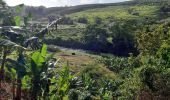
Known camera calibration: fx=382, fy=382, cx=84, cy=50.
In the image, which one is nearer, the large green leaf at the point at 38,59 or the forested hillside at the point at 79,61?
the large green leaf at the point at 38,59

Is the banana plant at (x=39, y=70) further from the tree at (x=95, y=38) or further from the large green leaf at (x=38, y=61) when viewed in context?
the tree at (x=95, y=38)

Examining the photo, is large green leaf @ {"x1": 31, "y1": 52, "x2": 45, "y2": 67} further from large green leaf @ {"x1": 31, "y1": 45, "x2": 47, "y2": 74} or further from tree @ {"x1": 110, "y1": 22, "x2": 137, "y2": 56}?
tree @ {"x1": 110, "y1": 22, "x2": 137, "y2": 56}

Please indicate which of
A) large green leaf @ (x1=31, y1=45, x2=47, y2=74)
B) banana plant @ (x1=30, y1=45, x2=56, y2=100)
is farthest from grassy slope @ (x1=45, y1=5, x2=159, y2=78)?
large green leaf @ (x1=31, y1=45, x2=47, y2=74)

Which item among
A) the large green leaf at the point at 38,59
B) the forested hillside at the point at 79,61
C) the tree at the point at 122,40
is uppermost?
the large green leaf at the point at 38,59

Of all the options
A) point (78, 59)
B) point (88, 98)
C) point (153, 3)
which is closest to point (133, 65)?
point (88, 98)

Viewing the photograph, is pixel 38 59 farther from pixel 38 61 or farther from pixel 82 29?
pixel 82 29

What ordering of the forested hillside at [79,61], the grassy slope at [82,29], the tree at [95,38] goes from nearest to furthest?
1. the forested hillside at [79,61]
2. the grassy slope at [82,29]
3. the tree at [95,38]

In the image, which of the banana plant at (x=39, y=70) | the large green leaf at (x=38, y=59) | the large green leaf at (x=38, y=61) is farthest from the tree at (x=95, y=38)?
the large green leaf at (x=38, y=59)

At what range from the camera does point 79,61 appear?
67188 millimetres

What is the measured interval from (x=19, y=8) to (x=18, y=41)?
2.81 m

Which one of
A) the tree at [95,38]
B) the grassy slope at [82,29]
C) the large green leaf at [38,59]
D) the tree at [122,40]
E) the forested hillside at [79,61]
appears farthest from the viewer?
the tree at [95,38]

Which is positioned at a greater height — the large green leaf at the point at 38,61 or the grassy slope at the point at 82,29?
the large green leaf at the point at 38,61

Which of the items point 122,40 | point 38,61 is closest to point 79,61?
point 122,40

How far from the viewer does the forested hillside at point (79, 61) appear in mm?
22594
